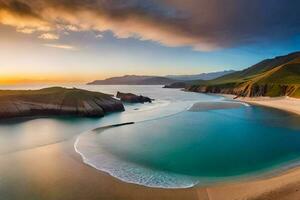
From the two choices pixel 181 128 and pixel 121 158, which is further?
pixel 181 128

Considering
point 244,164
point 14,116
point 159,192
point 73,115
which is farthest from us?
point 73,115

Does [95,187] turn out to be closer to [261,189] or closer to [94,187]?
[94,187]

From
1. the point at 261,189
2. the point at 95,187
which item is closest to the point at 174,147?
the point at 95,187

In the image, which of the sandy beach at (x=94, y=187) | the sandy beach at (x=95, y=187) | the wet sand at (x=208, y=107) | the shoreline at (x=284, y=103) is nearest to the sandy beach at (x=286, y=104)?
the shoreline at (x=284, y=103)

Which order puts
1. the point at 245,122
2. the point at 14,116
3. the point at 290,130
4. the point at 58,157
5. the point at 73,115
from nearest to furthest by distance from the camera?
the point at 58,157
the point at 290,130
the point at 245,122
the point at 14,116
the point at 73,115

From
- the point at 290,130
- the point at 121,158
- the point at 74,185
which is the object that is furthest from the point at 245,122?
the point at 74,185

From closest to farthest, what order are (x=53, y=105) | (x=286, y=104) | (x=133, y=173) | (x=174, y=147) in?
(x=133, y=173) → (x=174, y=147) → (x=53, y=105) → (x=286, y=104)

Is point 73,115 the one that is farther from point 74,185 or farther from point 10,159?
point 74,185
